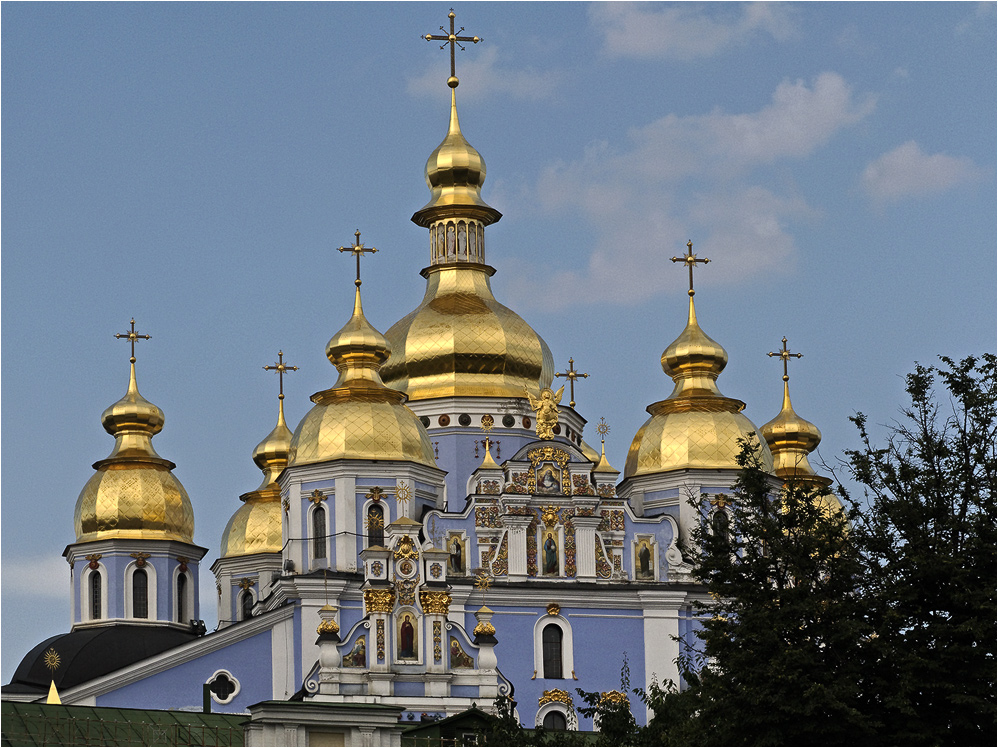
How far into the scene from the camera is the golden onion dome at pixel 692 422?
6212 cm

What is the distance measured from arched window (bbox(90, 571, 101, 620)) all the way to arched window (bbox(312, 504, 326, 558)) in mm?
8766

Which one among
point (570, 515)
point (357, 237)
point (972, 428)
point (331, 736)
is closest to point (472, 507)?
point (570, 515)

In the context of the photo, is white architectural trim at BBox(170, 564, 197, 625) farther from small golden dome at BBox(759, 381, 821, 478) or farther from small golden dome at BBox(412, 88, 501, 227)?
small golden dome at BBox(759, 381, 821, 478)

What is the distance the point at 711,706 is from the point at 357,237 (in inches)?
1183

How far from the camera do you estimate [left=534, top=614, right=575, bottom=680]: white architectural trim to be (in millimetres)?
57969

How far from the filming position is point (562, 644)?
5828 cm

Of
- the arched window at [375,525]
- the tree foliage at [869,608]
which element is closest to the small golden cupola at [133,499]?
the arched window at [375,525]

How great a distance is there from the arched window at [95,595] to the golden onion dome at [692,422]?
45.8 feet

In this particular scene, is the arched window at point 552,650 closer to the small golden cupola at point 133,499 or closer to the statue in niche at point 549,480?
the statue in niche at point 549,480

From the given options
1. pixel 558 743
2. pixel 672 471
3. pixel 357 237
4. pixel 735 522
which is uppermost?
pixel 357 237

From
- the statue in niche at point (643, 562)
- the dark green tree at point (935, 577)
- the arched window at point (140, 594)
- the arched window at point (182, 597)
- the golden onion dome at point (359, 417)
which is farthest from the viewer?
the arched window at point (182, 597)

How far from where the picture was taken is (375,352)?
2435 inches

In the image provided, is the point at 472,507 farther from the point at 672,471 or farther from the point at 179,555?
the point at 179,555

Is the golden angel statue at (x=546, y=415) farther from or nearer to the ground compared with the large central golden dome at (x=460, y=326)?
nearer to the ground
